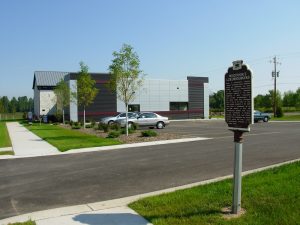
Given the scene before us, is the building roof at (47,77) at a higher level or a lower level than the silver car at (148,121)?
higher

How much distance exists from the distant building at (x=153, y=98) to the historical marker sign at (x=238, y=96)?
48.4m

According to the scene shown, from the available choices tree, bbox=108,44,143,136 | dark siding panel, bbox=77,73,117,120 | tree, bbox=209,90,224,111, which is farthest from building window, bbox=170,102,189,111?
tree, bbox=209,90,224,111

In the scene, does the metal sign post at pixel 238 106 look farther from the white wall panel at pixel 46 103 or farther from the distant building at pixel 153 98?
the white wall panel at pixel 46 103

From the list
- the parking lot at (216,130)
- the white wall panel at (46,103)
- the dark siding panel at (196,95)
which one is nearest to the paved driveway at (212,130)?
the parking lot at (216,130)

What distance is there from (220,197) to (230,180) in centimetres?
174

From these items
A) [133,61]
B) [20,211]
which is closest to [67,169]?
[20,211]

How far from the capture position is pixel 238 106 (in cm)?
619

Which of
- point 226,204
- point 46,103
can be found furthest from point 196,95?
point 226,204

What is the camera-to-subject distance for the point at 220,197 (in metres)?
7.21

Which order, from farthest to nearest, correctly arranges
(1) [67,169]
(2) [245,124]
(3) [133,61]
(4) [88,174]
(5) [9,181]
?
(3) [133,61], (1) [67,169], (4) [88,174], (5) [9,181], (2) [245,124]

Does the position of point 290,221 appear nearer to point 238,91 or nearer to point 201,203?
point 201,203

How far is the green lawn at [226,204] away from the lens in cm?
588

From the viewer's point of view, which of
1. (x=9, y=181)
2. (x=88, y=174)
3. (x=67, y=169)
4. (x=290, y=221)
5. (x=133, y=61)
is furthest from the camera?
(x=133, y=61)

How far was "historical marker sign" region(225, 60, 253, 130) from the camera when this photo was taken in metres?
5.97
